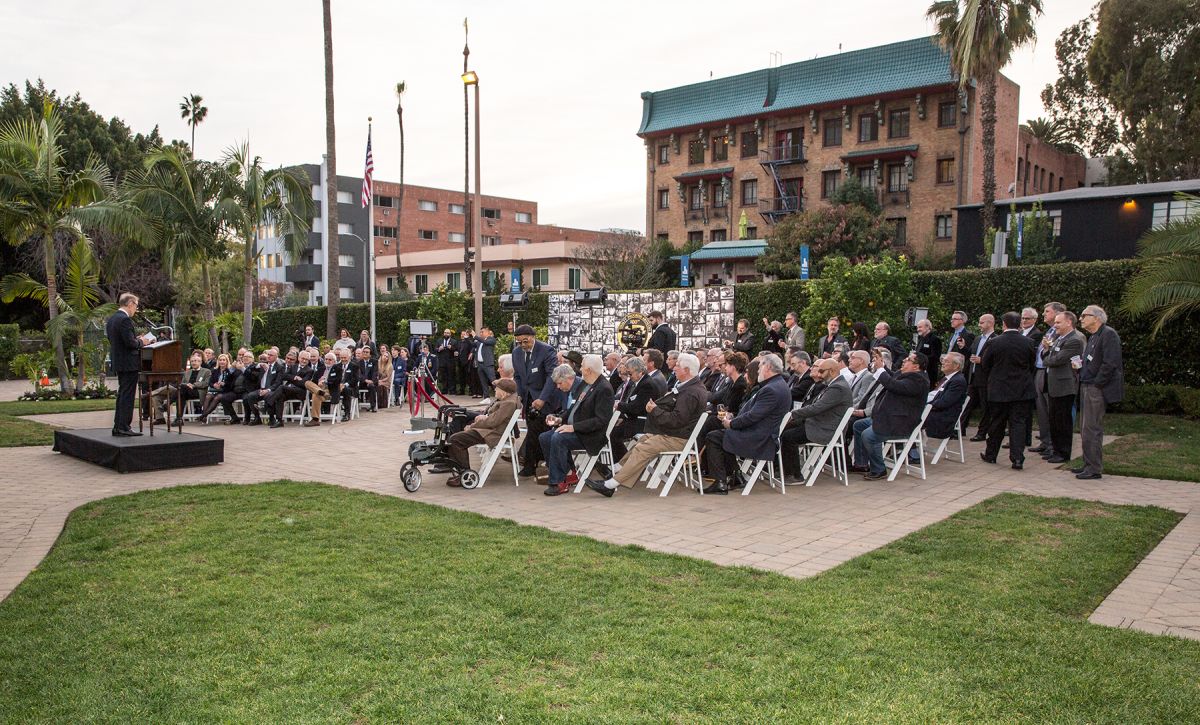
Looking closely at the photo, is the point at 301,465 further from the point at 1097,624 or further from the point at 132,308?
the point at 1097,624

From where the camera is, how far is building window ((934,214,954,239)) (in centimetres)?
4041

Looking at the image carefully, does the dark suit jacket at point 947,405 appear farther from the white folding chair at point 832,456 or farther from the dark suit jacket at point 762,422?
the dark suit jacket at point 762,422

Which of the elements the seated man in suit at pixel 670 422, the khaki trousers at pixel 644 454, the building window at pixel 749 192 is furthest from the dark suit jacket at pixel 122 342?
the building window at pixel 749 192

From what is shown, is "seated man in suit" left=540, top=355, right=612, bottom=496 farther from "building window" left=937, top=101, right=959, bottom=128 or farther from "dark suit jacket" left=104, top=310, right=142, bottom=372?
"building window" left=937, top=101, right=959, bottom=128

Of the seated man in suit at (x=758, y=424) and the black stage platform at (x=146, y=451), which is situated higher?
the seated man in suit at (x=758, y=424)

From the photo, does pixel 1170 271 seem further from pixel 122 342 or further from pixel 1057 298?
pixel 122 342

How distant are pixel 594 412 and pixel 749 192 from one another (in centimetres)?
4109

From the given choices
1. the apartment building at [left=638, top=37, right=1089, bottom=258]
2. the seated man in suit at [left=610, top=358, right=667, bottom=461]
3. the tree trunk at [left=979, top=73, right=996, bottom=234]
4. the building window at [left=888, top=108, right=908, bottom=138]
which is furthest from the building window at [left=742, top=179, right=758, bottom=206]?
the seated man in suit at [left=610, top=358, right=667, bottom=461]

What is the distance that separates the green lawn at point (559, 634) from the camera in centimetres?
353

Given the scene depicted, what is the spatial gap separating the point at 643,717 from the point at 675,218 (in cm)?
4812

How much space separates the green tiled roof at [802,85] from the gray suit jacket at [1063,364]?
107ft

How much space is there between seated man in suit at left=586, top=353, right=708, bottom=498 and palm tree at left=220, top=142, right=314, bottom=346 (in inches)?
708

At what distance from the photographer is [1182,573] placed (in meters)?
5.46

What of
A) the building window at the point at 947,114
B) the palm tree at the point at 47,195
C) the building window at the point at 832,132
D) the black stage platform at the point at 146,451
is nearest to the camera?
the black stage platform at the point at 146,451
